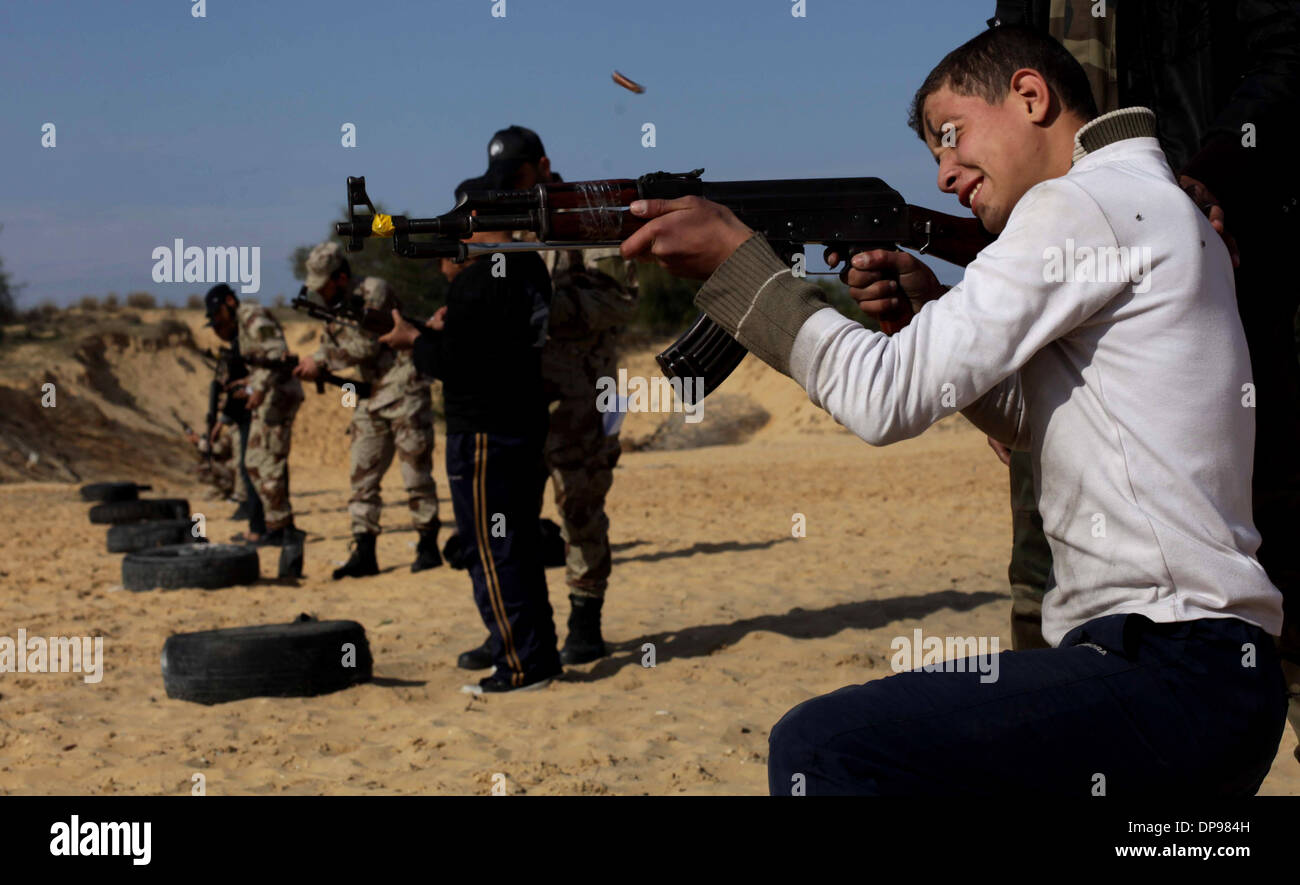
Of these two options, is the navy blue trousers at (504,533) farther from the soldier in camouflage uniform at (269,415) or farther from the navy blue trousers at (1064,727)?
the soldier in camouflage uniform at (269,415)

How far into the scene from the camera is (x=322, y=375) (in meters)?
9.98

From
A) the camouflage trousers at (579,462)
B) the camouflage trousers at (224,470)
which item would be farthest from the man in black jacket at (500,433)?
the camouflage trousers at (224,470)

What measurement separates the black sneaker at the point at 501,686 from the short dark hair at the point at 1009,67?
162 inches

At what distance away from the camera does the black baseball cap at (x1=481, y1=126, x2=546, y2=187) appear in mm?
5545

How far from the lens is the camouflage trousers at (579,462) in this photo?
6.38 meters

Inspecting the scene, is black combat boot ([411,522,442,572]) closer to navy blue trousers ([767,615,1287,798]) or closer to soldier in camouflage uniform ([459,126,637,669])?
soldier in camouflage uniform ([459,126,637,669])

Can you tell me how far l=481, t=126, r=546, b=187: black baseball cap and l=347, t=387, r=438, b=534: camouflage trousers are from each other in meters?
4.08

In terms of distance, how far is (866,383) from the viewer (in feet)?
6.02

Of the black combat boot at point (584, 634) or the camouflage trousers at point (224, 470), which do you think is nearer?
the black combat boot at point (584, 634)

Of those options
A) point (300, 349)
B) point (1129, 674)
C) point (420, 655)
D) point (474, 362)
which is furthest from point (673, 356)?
point (300, 349)

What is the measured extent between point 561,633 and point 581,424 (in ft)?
4.61

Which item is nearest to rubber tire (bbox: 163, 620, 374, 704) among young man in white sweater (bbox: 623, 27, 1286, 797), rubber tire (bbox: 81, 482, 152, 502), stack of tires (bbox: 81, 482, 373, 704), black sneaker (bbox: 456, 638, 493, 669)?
stack of tires (bbox: 81, 482, 373, 704)
